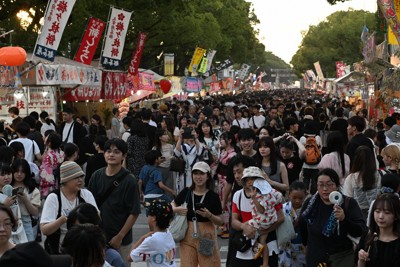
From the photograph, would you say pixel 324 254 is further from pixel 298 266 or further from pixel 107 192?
pixel 107 192

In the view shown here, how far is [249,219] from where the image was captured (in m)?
7.11

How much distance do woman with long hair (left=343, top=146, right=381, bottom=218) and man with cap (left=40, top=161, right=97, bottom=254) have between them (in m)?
2.59

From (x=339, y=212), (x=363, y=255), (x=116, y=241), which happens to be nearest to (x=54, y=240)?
(x=116, y=241)

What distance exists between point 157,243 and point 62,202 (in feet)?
2.62

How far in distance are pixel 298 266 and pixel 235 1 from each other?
211ft

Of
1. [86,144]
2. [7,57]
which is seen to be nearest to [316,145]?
[86,144]

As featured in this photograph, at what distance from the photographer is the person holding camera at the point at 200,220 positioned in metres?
7.47

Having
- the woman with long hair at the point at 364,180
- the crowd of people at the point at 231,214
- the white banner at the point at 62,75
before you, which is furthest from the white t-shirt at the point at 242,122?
the woman with long hair at the point at 364,180

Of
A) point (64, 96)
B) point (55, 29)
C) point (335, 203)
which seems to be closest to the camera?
point (335, 203)

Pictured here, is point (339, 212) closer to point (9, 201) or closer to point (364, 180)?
point (364, 180)

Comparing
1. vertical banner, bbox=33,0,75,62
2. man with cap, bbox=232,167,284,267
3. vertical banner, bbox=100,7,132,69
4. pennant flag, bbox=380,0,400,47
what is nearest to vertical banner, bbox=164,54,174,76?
vertical banner, bbox=100,7,132,69

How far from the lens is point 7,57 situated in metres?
15.4

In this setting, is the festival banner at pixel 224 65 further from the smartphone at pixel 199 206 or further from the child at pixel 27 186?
the smartphone at pixel 199 206

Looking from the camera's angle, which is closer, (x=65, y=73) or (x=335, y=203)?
(x=335, y=203)
